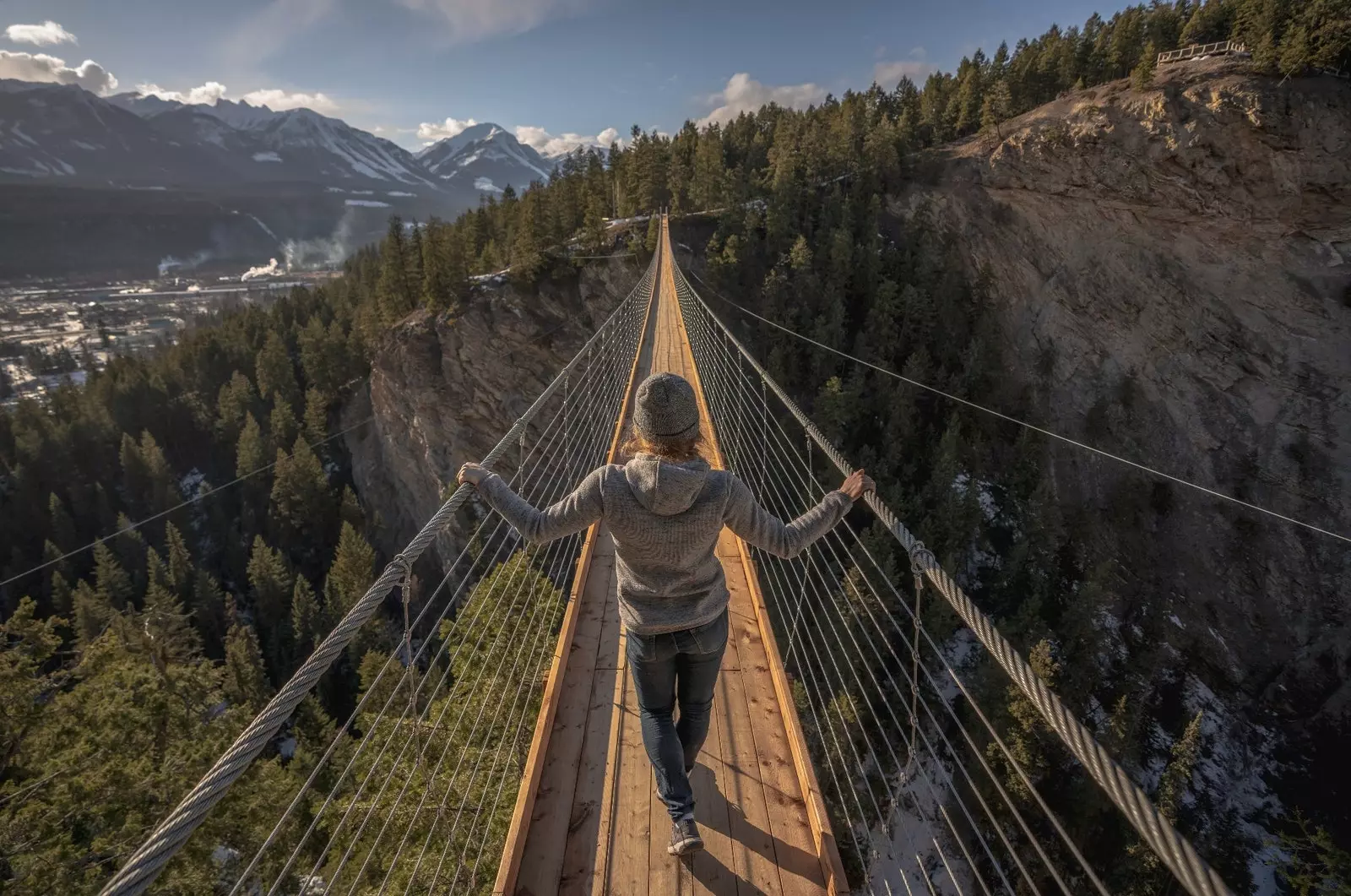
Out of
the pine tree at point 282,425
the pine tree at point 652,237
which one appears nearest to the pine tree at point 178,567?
the pine tree at point 282,425

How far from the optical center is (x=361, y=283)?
132 ft

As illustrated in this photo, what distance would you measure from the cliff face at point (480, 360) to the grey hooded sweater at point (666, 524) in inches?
841

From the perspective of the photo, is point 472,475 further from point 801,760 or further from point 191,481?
point 191,481

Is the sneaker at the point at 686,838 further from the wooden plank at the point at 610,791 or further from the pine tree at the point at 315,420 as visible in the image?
the pine tree at the point at 315,420

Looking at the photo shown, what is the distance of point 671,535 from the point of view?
5.57 ft

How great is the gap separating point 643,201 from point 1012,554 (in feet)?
69.3

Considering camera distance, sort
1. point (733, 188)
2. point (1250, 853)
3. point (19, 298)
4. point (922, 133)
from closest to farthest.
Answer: point (1250, 853) → point (733, 188) → point (922, 133) → point (19, 298)

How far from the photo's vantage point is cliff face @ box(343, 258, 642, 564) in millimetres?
23062

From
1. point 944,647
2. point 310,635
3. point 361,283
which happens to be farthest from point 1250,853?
point 361,283

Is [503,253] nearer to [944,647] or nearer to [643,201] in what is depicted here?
[643,201]

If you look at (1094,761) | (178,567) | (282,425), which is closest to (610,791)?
(1094,761)

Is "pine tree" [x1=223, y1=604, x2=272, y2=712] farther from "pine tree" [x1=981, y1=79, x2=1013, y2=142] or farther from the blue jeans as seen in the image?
"pine tree" [x1=981, y1=79, x2=1013, y2=142]

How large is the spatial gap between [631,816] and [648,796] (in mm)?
91

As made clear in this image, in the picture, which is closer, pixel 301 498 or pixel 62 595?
pixel 62 595
